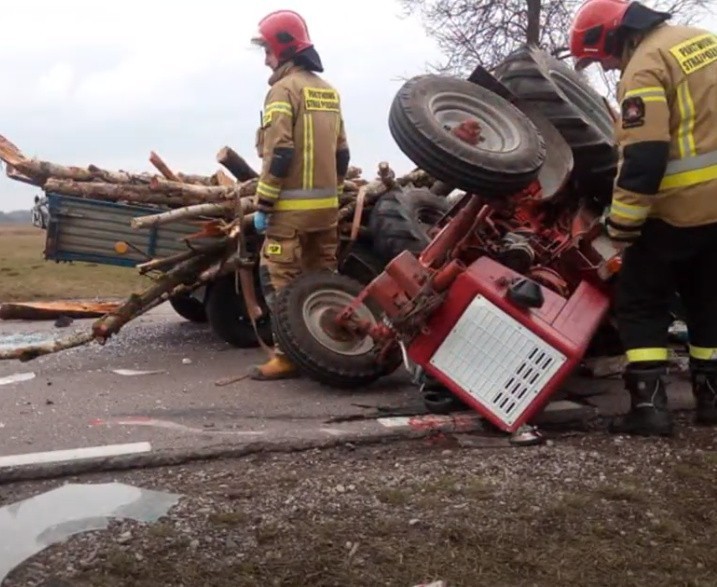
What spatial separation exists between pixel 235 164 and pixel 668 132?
12.0 feet

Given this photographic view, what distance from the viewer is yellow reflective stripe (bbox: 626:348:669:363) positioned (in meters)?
4.55

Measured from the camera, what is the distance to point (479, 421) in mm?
4613

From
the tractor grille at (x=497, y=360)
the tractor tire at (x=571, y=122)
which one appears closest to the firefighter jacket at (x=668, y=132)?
the tractor grille at (x=497, y=360)

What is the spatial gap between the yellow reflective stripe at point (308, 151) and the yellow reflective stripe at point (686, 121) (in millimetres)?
2292

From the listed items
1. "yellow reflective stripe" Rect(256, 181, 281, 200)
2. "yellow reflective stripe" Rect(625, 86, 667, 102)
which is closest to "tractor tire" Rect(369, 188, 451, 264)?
"yellow reflective stripe" Rect(256, 181, 281, 200)

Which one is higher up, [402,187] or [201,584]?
[402,187]

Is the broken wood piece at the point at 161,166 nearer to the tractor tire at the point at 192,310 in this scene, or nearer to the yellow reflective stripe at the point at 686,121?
the tractor tire at the point at 192,310

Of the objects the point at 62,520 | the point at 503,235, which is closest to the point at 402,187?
the point at 503,235

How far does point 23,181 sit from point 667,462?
15.8ft

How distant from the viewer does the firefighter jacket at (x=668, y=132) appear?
4.22 m

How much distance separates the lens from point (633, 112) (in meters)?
4.23

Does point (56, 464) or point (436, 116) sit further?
point (436, 116)

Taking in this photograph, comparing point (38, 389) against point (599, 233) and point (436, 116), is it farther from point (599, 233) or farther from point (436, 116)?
point (599, 233)

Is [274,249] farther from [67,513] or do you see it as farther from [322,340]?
[67,513]
